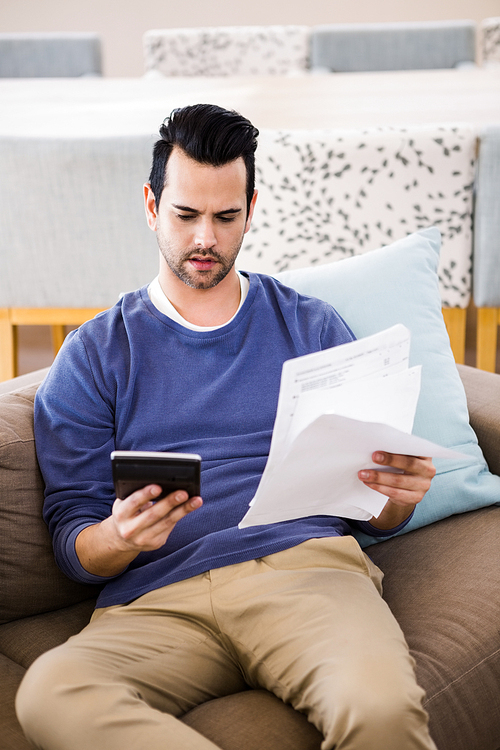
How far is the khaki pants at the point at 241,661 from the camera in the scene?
88 centimetres

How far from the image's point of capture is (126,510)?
963 millimetres

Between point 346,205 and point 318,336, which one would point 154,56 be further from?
point 318,336

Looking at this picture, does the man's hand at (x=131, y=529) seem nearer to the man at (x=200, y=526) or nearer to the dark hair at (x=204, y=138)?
the man at (x=200, y=526)

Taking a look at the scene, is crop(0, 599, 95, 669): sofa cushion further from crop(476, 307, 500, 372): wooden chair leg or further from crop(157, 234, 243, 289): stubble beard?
crop(476, 307, 500, 372): wooden chair leg

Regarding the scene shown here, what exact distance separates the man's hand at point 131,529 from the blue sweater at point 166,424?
0.04 m

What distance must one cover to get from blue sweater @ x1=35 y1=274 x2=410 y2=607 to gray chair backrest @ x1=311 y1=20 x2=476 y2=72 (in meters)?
4.34

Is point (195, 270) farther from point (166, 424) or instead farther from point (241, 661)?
point (241, 661)

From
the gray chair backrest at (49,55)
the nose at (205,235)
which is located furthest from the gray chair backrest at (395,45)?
the nose at (205,235)

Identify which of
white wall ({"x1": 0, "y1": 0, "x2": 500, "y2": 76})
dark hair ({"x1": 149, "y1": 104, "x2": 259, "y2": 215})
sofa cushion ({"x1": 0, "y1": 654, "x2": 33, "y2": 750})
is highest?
white wall ({"x1": 0, "y1": 0, "x2": 500, "y2": 76})

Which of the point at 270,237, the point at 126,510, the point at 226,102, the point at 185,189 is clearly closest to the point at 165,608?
the point at 126,510

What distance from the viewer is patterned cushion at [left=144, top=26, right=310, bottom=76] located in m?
5.17

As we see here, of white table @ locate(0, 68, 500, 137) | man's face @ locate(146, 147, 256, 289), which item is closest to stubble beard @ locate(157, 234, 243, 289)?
man's face @ locate(146, 147, 256, 289)

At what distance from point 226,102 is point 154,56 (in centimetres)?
223

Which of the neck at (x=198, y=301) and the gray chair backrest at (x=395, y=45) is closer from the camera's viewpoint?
the neck at (x=198, y=301)
